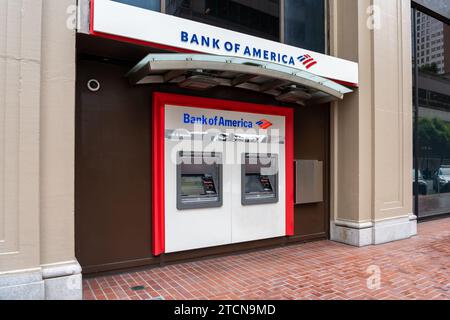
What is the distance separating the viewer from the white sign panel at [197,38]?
4172 mm

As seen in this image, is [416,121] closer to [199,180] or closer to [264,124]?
[264,124]

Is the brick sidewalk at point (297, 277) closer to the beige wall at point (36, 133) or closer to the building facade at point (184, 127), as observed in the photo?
the building facade at point (184, 127)

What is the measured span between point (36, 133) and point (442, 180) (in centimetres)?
996

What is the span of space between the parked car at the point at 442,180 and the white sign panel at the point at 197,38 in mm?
4753

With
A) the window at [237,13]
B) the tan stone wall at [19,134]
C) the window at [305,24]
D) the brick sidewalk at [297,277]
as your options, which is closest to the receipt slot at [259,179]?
the brick sidewalk at [297,277]

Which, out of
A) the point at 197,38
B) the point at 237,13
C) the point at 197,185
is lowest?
the point at 197,185

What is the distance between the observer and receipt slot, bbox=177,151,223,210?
532 centimetres

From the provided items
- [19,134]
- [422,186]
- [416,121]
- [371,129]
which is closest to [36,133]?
[19,134]

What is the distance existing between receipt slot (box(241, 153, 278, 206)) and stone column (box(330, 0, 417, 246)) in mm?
1557

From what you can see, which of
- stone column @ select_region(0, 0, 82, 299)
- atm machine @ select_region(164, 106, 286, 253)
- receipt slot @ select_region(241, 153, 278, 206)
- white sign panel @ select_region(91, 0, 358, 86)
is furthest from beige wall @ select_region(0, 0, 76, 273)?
receipt slot @ select_region(241, 153, 278, 206)

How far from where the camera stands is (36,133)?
3.65 metres

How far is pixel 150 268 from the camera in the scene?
16.8 feet

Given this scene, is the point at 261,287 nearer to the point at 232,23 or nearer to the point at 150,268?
the point at 150,268
